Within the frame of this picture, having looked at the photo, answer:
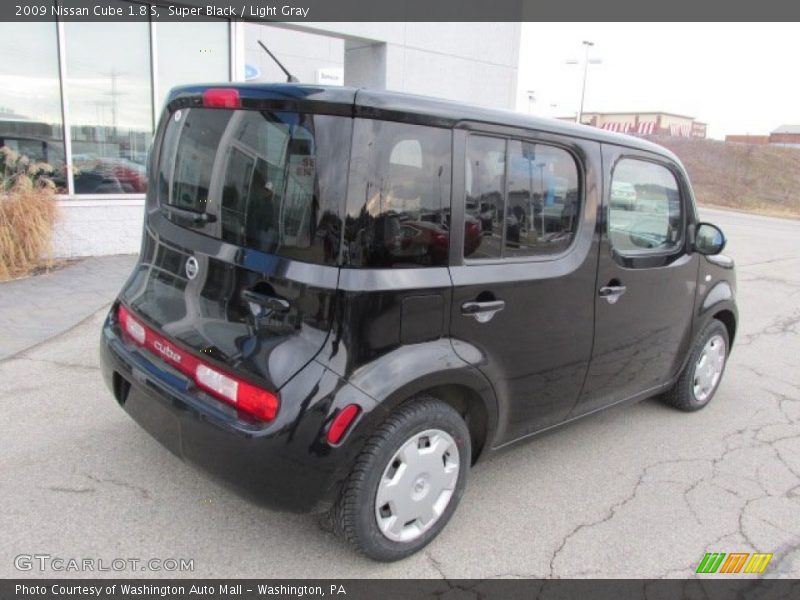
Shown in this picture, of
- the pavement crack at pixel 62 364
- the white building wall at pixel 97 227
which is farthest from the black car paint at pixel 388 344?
the white building wall at pixel 97 227

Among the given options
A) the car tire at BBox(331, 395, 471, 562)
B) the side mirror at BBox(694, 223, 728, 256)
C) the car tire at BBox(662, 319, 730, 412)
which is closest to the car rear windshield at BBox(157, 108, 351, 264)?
the car tire at BBox(331, 395, 471, 562)

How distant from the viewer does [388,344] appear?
241cm

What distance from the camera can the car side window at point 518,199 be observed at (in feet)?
8.82

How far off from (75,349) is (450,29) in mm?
8987

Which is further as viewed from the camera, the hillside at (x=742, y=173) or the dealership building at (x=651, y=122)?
the dealership building at (x=651, y=122)

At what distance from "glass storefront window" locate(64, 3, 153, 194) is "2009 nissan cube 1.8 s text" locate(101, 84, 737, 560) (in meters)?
6.03

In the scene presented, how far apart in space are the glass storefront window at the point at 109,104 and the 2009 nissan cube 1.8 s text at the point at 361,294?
6.03 metres

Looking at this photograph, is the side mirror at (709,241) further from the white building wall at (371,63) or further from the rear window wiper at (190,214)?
the white building wall at (371,63)

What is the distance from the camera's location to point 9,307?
590 cm

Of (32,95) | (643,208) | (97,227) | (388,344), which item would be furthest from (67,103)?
(388,344)

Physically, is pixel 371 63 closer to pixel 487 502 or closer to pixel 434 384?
pixel 487 502

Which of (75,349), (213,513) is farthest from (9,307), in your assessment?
(213,513)

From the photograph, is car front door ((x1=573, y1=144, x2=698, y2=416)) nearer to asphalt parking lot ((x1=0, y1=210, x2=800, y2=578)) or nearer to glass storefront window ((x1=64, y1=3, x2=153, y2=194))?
asphalt parking lot ((x1=0, y1=210, x2=800, y2=578))

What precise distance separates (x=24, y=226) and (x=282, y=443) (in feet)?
20.6
